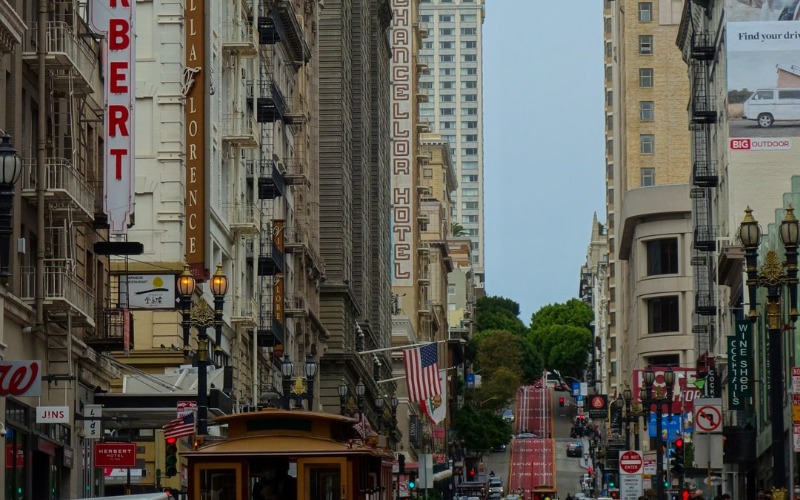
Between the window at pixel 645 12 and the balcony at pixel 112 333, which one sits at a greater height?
the window at pixel 645 12

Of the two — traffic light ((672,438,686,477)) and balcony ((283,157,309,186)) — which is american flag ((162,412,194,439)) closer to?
traffic light ((672,438,686,477))

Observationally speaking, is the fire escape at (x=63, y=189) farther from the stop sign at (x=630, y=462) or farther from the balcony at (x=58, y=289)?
the stop sign at (x=630, y=462)

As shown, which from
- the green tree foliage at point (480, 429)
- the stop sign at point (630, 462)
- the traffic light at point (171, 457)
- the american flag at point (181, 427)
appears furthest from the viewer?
the green tree foliage at point (480, 429)

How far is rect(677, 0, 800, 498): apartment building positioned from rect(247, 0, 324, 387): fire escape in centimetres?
1873

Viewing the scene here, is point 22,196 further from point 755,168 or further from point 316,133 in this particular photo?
point 316,133

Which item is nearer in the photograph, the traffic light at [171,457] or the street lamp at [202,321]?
the street lamp at [202,321]

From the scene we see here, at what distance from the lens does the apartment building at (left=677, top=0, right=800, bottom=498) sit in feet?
230

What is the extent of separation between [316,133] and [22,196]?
5967 centimetres

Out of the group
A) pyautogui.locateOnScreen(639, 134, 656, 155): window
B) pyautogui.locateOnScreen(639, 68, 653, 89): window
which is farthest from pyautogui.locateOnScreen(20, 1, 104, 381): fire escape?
pyautogui.locateOnScreen(639, 68, 653, 89): window

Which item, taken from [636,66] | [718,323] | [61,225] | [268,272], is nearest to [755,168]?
[718,323]

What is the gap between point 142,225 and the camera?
2249 inches

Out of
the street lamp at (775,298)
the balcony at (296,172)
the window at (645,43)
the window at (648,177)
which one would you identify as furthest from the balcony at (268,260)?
the window at (645,43)

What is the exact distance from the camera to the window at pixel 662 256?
421 ft

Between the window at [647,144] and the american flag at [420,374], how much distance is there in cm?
6938
